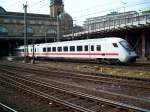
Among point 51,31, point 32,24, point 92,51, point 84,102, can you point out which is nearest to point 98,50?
point 92,51

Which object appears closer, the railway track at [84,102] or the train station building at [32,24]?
the railway track at [84,102]

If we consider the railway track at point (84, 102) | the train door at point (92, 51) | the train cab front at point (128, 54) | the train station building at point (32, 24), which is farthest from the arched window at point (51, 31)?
the railway track at point (84, 102)

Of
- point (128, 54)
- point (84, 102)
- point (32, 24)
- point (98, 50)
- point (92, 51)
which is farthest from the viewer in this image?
point (32, 24)

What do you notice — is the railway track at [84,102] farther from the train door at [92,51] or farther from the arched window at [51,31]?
the arched window at [51,31]

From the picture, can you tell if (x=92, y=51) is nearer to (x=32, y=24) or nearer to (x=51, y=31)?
(x=32, y=24)

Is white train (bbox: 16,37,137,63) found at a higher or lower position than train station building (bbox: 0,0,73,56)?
lower

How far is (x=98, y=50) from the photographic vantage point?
2888 centimetres

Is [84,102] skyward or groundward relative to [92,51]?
groundward

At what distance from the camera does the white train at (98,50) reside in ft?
86.9

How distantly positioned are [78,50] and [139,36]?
41.7 ft

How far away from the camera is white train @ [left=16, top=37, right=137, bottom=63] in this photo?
2648cm

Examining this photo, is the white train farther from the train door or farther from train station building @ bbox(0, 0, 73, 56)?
train station building @ bbox(0, 0, 73, 56)

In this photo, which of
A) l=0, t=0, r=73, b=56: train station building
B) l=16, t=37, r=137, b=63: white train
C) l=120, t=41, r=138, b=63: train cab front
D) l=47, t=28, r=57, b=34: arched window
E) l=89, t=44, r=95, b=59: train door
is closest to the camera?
l=120, t=41, r=138, b=63: train cab front

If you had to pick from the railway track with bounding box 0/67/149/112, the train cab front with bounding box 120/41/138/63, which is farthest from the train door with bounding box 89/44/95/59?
the railway track with bounding box 0/67/149/112
